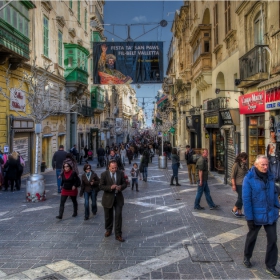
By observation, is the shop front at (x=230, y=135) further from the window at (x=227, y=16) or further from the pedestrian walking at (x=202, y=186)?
the pedestrian walking at (x=202, y=186)

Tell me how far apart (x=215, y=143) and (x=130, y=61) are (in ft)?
22.1

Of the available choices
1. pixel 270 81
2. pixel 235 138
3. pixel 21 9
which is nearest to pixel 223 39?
pixel 235 138

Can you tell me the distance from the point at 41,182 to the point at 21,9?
1089cm

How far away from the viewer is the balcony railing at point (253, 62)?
10.5 metres

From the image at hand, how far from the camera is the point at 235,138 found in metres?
14.2

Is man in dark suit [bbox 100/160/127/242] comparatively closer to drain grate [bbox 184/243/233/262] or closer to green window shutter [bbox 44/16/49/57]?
drain grate [bbox 184/243/233/262]

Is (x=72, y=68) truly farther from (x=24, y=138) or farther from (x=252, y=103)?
(x=252, y=103)

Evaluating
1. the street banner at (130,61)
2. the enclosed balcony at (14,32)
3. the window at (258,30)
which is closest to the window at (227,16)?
the window at (258,30)

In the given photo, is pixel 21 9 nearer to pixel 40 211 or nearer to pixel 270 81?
pixel 40 211

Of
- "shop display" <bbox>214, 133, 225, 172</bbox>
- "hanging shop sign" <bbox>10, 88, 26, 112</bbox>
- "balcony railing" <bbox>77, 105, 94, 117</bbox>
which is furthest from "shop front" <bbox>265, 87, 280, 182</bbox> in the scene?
"balcony railing" <bbox>77, 105, 94, 117</bbox>

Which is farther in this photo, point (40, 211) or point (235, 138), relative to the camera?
point (235, 138)

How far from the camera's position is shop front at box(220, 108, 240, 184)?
13.7m

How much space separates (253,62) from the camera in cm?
1119

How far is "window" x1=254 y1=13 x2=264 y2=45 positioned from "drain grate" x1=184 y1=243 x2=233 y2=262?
8.03 metres
